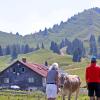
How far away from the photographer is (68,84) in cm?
2373

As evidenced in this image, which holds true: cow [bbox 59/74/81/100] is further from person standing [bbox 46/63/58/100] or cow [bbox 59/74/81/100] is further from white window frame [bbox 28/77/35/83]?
white window frame [bbox 28/77/35/83]

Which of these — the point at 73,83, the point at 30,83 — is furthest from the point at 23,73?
the point at 73,83

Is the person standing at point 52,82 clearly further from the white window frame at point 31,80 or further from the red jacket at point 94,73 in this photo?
the white window frame at point 31,80

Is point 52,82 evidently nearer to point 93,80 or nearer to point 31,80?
point 93,80

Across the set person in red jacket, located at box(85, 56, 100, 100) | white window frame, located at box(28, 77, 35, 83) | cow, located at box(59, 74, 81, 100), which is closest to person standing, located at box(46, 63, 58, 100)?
person in red jacket, located at box(85, 56, 100, 100)

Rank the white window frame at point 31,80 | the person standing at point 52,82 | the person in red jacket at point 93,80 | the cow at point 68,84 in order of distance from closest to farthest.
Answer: the person in red jacket at point 93,80
the person standing at point 52,82
the cow at point 68,84
the white window frame at point 31,80

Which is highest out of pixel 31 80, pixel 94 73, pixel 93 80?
pixel 31 80

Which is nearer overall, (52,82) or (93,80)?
(93,80)

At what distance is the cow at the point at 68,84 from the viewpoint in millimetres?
22812

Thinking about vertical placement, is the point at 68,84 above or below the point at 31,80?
below

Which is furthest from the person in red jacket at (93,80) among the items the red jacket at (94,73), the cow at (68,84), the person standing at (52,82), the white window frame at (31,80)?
the white window frame at (31,80)

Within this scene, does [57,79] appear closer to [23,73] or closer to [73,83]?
[73,83]

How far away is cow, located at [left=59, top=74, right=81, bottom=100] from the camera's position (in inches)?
898

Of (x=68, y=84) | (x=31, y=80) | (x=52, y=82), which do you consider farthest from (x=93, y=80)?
(x=31, y=80)
